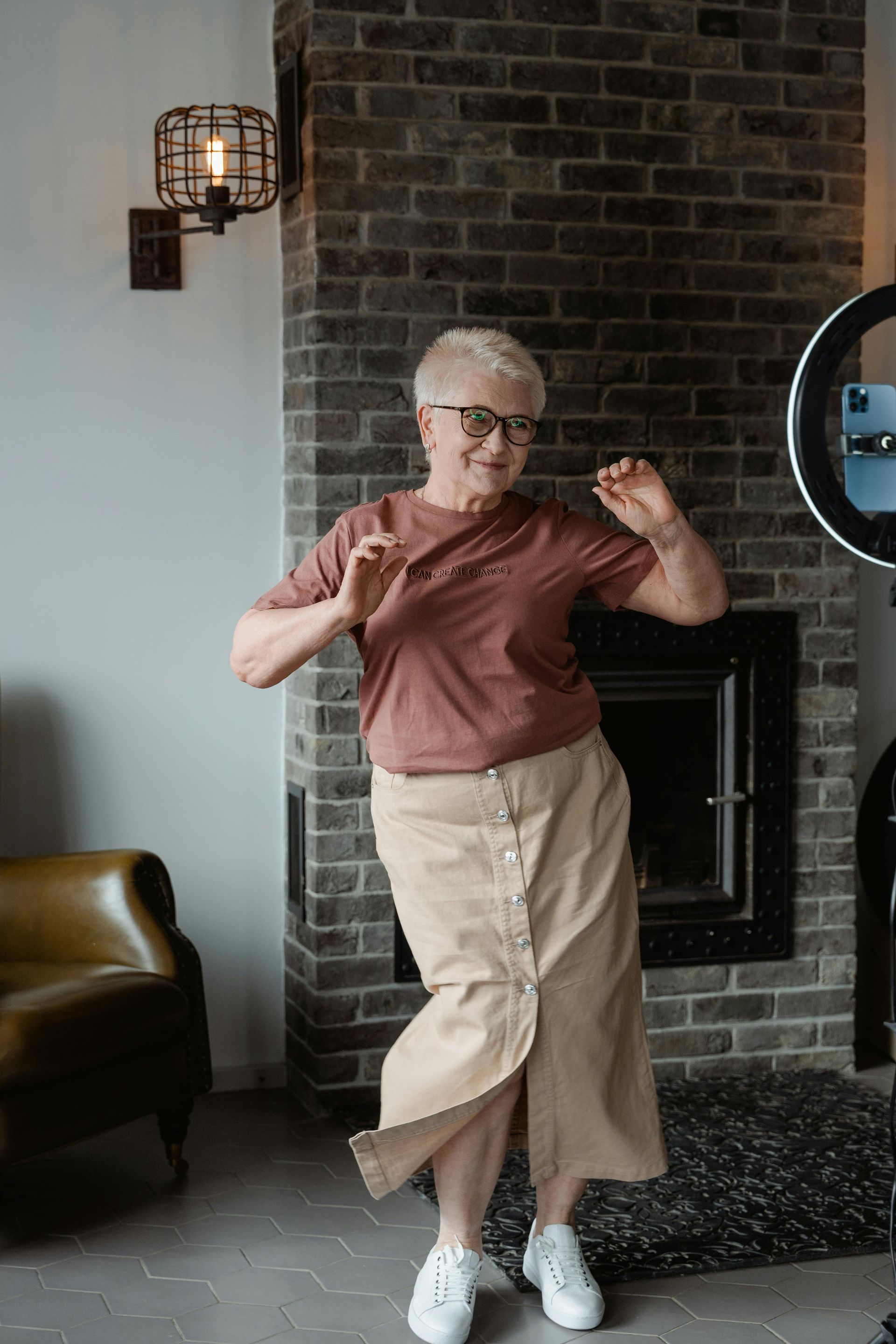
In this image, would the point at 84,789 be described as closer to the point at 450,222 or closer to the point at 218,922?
the point at 218,922

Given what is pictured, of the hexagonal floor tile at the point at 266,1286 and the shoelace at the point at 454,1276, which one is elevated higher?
the shoelace at the point at 454,1276

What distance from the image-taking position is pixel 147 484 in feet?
12.3

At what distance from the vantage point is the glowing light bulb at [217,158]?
3.42 meters

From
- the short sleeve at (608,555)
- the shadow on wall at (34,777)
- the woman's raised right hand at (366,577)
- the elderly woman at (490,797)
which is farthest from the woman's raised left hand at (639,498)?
the shadow on wall at (34,777)

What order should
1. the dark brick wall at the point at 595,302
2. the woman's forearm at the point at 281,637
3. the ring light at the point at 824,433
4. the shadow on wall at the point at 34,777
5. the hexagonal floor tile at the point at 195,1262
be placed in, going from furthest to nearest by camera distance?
the shadow on wall at the point at 34,777 < the dark brick wall at the point at 595,302 < the hexagonal floor tile at the point at 195,1262 < the woman's forearm at the point at 281,637 < the ring light at the point at 824,433

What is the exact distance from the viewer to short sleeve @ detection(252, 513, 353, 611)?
2518 millimetres

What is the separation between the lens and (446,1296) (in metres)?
2.56

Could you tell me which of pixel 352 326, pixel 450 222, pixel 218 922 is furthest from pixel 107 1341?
pixel 450 222

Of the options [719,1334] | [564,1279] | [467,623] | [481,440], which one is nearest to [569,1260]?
[564,1279]

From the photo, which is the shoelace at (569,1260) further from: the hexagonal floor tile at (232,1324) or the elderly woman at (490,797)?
the hexagonal floor tile at (232,1324)

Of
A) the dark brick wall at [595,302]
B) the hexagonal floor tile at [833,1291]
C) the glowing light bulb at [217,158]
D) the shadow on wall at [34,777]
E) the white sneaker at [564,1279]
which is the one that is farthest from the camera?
the shadow on wall at [34,777]

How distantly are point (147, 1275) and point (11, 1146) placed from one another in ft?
1.17

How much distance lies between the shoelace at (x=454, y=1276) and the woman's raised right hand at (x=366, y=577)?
113 cm

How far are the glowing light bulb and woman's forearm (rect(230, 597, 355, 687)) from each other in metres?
1.42
